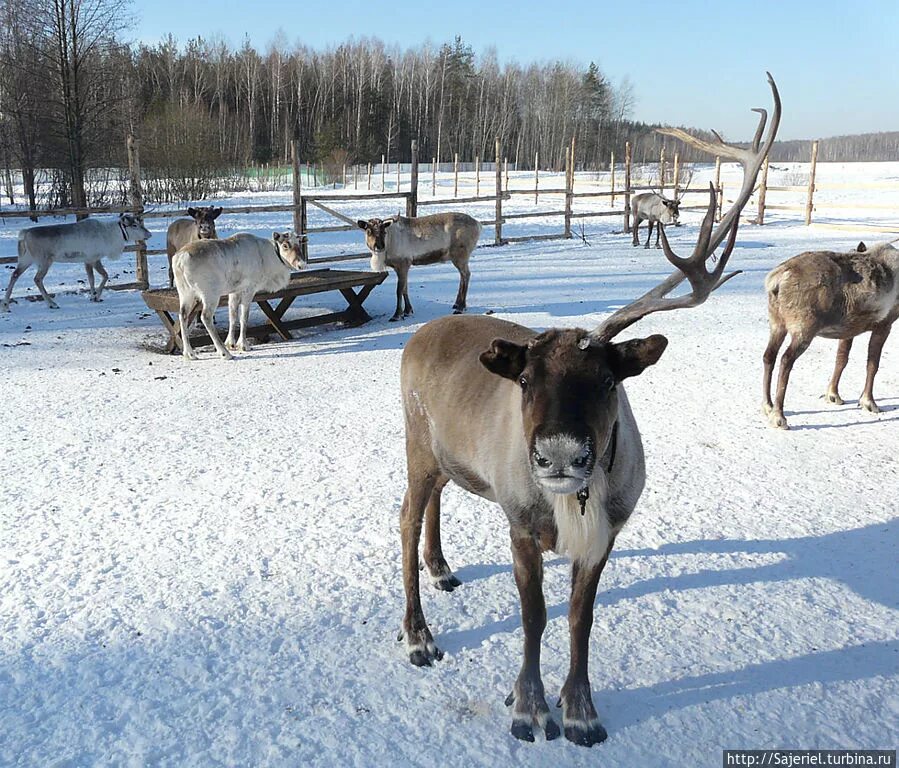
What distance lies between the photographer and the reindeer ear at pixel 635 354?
2.45m

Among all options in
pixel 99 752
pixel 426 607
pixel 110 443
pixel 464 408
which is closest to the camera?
pixel 99 752

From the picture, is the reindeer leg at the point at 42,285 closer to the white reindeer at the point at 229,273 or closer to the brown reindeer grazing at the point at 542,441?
the white reindeer at the point at 229,273

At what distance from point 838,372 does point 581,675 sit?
4.71 m

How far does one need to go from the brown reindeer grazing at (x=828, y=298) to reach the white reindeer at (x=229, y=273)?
5.44m

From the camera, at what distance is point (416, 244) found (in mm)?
11172

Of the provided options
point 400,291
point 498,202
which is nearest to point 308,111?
point 498,202

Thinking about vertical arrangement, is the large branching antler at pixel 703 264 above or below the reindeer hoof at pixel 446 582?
above

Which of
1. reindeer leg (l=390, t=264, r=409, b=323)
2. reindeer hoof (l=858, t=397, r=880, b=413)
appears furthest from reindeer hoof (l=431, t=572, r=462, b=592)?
reindeer leg (l=390, t=264, r=409, b=323)

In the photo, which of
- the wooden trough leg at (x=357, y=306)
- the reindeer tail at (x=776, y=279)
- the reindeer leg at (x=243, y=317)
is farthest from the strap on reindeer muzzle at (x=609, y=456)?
the wooden trough leg at (x=357, y=306)

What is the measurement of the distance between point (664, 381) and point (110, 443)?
16.0 feet

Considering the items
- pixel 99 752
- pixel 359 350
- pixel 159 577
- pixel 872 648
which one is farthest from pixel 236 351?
pixel 872 648

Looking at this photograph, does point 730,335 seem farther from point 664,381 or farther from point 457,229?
point 457,229

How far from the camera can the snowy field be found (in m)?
2.72

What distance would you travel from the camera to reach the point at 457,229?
37.7 ft
